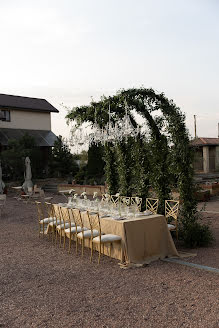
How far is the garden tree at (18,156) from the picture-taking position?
70.6ft

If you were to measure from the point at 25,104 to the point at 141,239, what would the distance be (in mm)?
22963

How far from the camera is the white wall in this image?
26.3 meters

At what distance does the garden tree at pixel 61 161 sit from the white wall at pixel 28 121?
13.1 ft

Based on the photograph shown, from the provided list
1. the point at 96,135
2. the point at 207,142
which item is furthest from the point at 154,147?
the point at 207,142

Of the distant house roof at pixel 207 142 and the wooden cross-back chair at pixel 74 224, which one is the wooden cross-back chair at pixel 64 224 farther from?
the distant house roof at pixel 207 142

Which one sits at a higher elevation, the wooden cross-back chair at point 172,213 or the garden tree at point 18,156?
the garden tree at point 18,156

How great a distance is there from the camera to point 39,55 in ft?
39.1

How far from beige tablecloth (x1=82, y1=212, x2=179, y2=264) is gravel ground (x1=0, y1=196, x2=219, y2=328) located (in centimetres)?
26

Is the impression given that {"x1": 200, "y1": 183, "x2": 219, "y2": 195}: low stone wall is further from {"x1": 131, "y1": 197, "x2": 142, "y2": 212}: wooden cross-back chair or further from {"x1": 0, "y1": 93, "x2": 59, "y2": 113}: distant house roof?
{"x1": 0, "y1": 93, "x2": 59, "y2": 113}: distant house roof

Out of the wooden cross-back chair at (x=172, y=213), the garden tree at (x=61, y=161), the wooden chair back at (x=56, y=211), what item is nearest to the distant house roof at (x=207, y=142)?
the garden tree at (x=61, y=161)

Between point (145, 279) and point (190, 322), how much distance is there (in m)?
1.67

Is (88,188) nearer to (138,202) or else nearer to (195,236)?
(138,202)

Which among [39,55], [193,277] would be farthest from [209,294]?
[39,55]

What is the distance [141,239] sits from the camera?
6.74 metres
